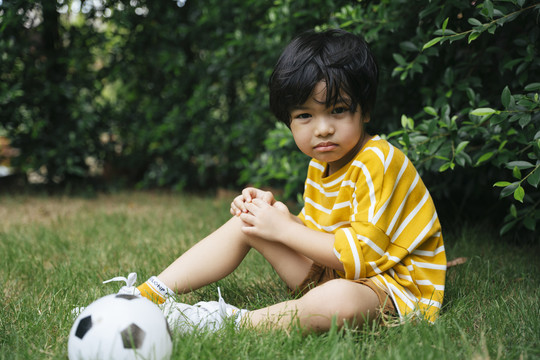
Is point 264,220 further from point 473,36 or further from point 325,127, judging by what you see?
point 473,36

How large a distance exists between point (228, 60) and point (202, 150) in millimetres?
988

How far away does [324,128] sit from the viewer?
1741 millimetres

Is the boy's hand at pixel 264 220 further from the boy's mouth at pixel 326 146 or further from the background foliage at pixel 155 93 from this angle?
the background foliage at pixel 155 93

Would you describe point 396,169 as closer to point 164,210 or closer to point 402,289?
point 402,289

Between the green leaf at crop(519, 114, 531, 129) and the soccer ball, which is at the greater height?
the green leaf at crop(519, 114, 531, 129)

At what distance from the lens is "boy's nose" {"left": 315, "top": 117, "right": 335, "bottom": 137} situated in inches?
68.6

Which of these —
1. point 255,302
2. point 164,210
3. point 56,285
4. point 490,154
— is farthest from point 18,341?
point 164,210

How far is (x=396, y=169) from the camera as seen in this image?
5.74ft

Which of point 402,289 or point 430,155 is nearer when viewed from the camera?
point 402,289

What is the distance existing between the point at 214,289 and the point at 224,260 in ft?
0.88

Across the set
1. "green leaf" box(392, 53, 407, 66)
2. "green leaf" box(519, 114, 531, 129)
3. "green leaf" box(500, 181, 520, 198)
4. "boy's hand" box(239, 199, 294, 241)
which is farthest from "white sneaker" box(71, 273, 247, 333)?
"green leaf" box(392, 53, 407, 66)

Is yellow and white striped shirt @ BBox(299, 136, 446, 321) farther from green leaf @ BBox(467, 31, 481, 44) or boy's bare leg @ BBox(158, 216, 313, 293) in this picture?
green leaf @ BBox(467, 31, 481, 44)

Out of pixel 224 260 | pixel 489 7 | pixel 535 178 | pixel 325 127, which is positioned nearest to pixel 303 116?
pixel 325 127

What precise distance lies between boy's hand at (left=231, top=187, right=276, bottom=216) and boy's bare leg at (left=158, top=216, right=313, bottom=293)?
56mm
